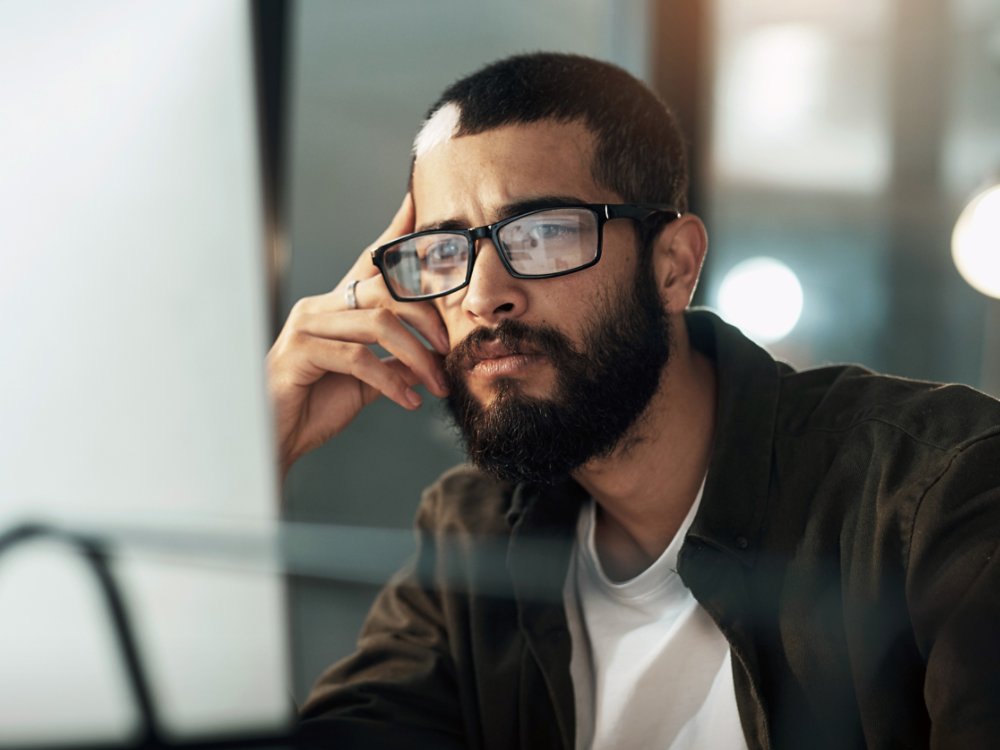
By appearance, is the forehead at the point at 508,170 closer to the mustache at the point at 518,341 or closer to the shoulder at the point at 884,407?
the mustache at the point at 518,341

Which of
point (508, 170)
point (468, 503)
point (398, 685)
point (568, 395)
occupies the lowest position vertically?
point (398, 685)

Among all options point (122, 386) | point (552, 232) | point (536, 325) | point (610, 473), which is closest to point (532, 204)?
point (552, 232)

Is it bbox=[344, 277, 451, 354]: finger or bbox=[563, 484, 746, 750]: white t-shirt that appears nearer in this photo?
bbox=[563, 484, 746, 750]: white t-shirt

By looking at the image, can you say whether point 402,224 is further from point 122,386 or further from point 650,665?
point 122,386

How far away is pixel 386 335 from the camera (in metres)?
1.21

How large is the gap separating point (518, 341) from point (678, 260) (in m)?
0.29

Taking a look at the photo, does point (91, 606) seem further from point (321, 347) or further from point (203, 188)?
point (321, 347)

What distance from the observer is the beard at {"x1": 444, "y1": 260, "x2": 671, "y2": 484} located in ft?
3.73

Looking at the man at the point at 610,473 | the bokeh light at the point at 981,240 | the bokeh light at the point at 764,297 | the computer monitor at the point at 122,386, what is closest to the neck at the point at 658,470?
the man at the point at 610,473

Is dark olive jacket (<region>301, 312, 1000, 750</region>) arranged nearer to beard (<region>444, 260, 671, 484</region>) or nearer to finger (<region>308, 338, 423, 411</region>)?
beard (<region>444, 260, 671, 484</region>)

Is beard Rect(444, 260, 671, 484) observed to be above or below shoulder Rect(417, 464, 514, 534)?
above

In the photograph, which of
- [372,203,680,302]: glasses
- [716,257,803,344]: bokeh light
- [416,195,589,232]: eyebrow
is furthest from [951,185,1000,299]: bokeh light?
[416,195,589,232]: eyebrow

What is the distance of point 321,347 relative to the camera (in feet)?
4.12

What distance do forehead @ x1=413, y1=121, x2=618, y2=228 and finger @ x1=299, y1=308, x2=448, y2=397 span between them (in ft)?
0.45
